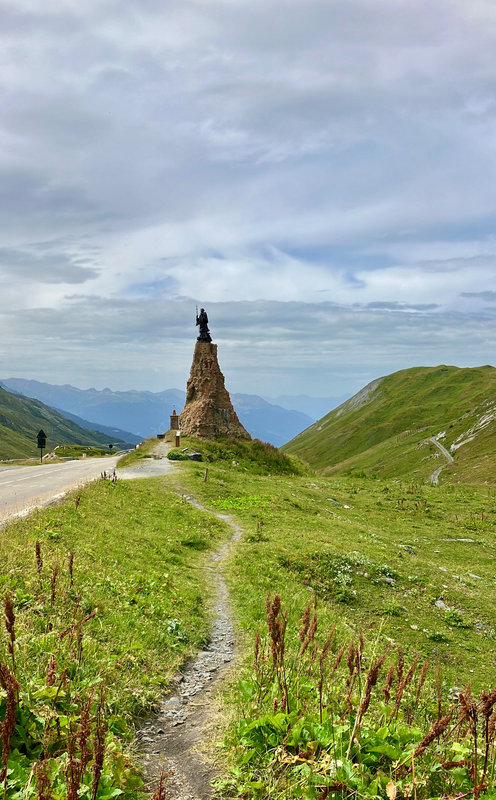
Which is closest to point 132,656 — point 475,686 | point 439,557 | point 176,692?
point 176,692

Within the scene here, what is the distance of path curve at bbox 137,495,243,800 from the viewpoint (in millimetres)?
5902

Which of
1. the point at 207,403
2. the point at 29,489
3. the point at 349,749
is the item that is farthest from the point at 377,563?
the point at 207,403

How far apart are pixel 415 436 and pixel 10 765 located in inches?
6407

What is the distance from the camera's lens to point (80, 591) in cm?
992

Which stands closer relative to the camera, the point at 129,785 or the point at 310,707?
the point at 129,785

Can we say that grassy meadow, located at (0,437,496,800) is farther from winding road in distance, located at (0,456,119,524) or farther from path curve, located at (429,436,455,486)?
path curve, located at (429,436,455,486)

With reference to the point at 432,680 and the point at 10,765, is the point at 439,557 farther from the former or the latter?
the point at 10,765

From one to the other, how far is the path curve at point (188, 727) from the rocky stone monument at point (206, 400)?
3920cm

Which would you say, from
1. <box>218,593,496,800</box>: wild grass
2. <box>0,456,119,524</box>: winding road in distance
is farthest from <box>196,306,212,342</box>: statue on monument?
<box>218,593,496,800</box>: wild grass

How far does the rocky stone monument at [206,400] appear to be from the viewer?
5084 cm

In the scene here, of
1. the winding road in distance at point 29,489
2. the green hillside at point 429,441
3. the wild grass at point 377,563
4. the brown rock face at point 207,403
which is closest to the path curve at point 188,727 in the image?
the wild grass at point 377,563

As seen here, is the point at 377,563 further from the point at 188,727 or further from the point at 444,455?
A: the point at 444,455

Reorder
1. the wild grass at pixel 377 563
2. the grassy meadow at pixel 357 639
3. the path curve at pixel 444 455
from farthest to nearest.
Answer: the path curve at pixel 444 455 → the wild grass at pixel 377 563 → the grassy meadow at pixel 357 639

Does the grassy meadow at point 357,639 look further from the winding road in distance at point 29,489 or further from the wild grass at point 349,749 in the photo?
the winding road in distance at point 29,489
